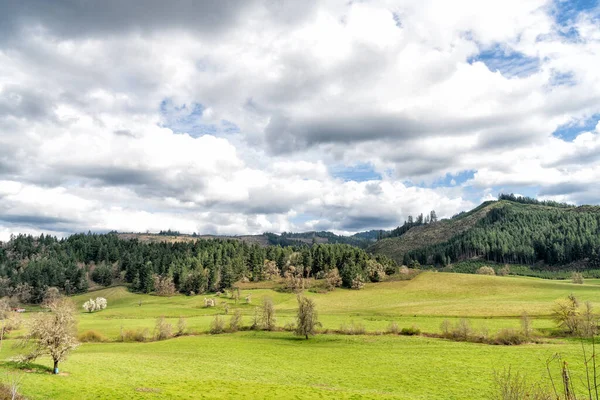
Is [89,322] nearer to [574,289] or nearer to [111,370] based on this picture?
[111,370]

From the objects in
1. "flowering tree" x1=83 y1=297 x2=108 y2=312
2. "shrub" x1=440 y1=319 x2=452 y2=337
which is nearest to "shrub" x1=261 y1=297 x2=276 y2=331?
"shrub" x1=440 y1=319 x2=452 y2=337

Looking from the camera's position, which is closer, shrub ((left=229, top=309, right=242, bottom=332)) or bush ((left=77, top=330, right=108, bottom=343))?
bush ((left=77, top=330, right=108, bottom=343))

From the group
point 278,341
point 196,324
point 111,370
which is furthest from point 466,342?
point 196,324

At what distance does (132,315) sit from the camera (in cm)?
14362

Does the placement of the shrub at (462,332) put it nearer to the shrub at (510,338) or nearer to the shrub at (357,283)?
the shrub at (510,338)

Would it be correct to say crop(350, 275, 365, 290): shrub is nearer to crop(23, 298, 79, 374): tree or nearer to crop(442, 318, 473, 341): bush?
crop(442, 318, 473, 341): bush

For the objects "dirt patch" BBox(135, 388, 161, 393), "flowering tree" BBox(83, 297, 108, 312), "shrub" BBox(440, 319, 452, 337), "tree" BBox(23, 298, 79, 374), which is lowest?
"flowering tree" BBox(83, 297, 108, 312)

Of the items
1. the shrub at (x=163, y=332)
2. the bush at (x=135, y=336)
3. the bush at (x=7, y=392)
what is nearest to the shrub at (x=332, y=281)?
the shrub at (x=163, y=332)

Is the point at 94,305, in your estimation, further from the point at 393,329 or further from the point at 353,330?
the point at 393,329

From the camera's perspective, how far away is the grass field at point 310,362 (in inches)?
1804

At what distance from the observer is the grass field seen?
4581 centimetres

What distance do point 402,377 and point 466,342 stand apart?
98.4 feet

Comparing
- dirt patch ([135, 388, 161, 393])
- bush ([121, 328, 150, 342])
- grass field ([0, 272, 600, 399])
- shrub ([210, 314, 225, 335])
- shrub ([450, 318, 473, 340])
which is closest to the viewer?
dirt patch ([135, 388, 161, 393])

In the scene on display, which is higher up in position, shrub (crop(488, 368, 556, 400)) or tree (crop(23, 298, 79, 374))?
shrub (crop(488, 368, 556, 400))
